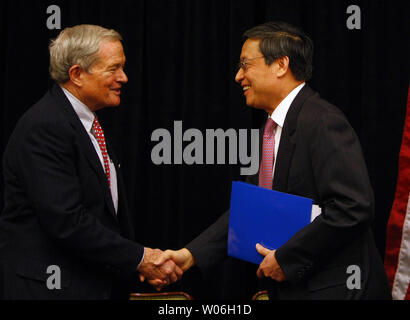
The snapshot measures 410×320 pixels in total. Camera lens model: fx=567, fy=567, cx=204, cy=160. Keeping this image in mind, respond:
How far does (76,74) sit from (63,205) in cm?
50

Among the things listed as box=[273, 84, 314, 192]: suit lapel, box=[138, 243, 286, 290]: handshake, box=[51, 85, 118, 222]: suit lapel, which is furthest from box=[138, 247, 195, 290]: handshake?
box=[273, 84, 314, 192]: suit lapel

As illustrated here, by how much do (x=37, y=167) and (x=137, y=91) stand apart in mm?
1003

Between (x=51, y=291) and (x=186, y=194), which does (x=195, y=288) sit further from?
(x=51, y=291)

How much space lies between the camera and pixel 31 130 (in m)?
1.81

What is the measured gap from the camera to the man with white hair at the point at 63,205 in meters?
1.79

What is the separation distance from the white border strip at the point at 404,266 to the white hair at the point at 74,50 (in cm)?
142

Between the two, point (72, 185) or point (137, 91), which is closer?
point (72, 185)

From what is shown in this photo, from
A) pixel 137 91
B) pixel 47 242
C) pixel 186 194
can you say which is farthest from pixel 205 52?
pixel 47 242

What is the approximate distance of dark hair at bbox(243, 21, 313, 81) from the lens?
2014 mm

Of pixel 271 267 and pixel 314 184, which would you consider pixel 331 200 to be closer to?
pixel 314 184

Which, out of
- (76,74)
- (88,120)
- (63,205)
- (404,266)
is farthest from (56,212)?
(404,266)

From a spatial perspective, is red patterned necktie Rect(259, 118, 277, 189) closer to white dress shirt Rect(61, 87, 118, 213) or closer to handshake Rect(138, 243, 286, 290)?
handshake Rect(138, 243, 286, 290)

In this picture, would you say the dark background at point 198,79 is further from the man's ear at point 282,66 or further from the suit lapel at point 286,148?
the suit lapel at point 286,148

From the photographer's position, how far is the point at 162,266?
2182 mm
